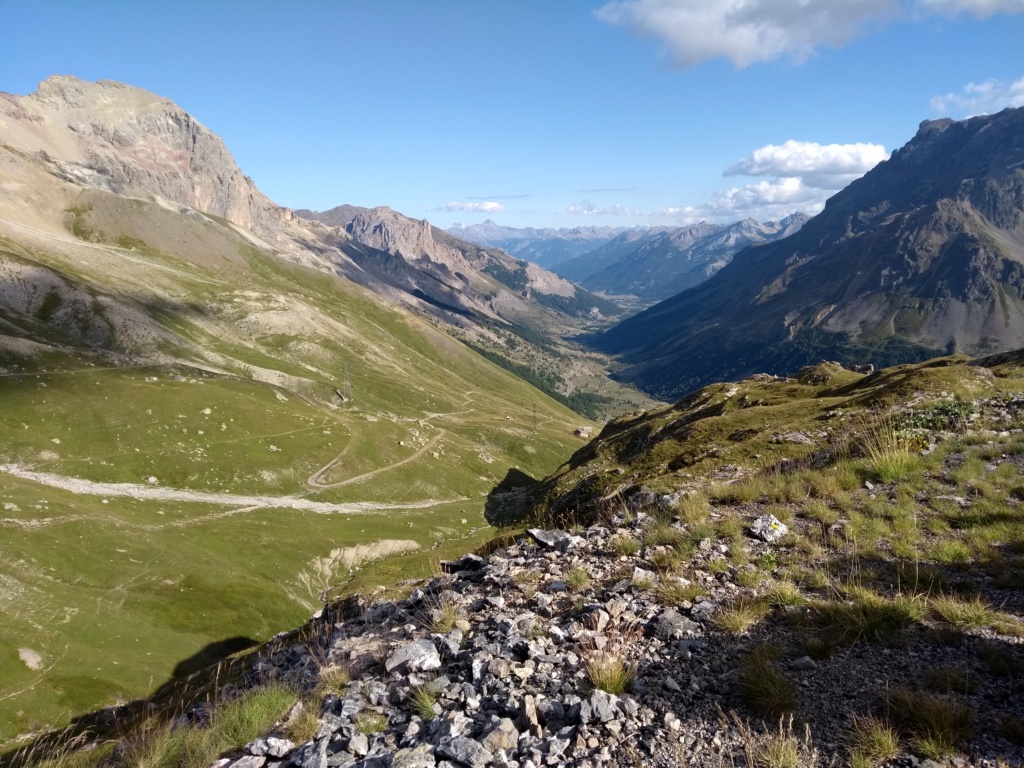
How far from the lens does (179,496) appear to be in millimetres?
105875

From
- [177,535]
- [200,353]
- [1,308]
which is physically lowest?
[177,535]

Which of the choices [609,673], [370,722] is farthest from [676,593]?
[370,722]

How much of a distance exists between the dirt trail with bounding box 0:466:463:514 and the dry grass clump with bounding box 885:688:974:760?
119 meters

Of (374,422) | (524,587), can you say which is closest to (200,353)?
(374,422)

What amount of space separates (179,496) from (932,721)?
403 ft

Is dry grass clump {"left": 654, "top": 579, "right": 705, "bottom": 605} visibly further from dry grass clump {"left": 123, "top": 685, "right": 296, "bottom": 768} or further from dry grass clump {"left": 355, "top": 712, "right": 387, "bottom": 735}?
dry grass clump {"left": 123, "top": 685, "right": 296, "bottom": 768}

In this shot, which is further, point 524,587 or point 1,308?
point 1,308

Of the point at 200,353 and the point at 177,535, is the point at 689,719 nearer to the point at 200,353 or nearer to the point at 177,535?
the point at 177,535

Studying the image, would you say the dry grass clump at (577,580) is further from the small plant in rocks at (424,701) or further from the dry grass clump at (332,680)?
the dry grass clump at (332,680)

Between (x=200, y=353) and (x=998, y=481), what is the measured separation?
21501 cm

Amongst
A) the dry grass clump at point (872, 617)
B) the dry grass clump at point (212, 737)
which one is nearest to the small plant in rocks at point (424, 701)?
the dry grass clump at point (212, 737)

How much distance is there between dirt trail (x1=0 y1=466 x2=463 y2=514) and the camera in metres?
96.6

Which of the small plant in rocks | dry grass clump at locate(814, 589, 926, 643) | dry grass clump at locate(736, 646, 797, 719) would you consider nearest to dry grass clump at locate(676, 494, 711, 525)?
dry grass clump at locate(814, 589, 926, 643)

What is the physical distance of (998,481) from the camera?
52.1ft
